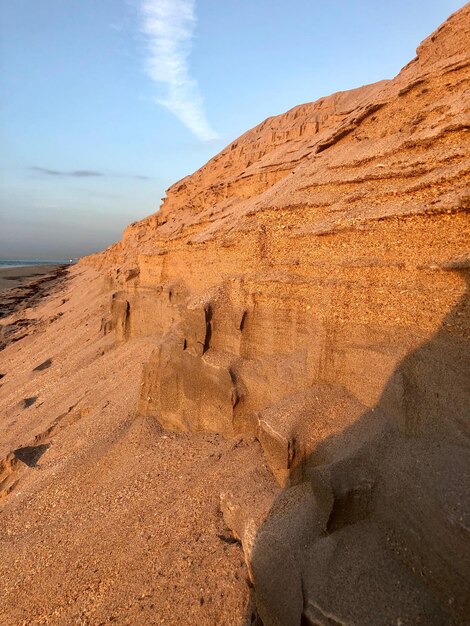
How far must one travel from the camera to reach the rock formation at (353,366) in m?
2.81

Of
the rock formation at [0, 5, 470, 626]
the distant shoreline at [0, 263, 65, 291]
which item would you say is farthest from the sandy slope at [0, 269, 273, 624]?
the distant shoreline at [0, 263, 65, 291]

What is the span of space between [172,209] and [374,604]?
21704mm

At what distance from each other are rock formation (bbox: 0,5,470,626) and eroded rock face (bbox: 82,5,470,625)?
0.7 inches

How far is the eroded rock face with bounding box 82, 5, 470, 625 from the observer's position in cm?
281

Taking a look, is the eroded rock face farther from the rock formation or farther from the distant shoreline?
the distant shoreline

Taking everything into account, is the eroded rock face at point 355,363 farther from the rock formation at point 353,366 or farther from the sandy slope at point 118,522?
the sandy slope at point 118,522

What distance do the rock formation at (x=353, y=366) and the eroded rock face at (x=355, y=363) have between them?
17mm

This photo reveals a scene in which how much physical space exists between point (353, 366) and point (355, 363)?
47mm

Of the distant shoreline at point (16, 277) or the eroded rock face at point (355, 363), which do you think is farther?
the distant shoreline at point (16, 277)

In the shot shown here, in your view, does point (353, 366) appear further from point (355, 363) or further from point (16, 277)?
point (16, 277)

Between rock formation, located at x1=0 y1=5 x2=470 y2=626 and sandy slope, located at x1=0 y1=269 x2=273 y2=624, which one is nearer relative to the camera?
rock formation, located at x1=0 y1=5 x2=470 y2=626

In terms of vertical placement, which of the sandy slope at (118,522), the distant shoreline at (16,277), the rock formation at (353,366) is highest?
the rock formation at (353,366)

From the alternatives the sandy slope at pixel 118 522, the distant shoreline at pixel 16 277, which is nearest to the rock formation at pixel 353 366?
the sandy slope at pixel 118 522

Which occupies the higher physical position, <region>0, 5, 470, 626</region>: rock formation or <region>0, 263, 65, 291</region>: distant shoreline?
<region>0, 5, 470, 626</region>: rock formation
